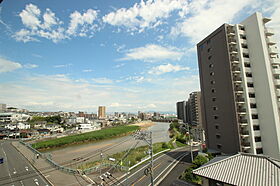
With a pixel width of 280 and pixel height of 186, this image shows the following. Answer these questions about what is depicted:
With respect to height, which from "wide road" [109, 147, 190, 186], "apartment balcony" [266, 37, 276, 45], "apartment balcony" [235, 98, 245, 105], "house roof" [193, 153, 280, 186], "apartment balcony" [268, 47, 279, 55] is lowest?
"wide road" [109, 147, 190, 186]

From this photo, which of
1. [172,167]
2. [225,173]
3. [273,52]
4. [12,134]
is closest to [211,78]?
[273,52]

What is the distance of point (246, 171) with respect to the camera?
8.65m

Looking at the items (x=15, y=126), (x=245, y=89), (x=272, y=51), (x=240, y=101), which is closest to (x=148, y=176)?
(x=240, y=101)

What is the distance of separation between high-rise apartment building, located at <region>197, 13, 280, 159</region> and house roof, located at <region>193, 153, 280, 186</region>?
51.9ft

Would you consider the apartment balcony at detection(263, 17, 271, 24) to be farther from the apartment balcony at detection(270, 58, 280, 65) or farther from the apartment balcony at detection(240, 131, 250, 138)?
the apartment balcony at detection(240, 131, 250, 138)

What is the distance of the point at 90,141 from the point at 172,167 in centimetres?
4471

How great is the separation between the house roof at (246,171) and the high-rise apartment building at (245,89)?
15828 millimetres

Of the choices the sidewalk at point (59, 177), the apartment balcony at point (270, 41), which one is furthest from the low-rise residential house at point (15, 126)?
the apartment balcony at point (270, 41)

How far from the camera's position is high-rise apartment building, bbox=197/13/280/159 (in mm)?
22422

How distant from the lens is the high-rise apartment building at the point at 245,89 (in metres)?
22.4

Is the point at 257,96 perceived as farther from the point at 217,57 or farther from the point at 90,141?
the point at 90,141

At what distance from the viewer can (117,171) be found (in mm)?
23125

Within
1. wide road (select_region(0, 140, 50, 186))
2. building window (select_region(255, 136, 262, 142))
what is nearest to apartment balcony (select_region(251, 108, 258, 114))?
building window (select_region(255, 136, 262, 142))

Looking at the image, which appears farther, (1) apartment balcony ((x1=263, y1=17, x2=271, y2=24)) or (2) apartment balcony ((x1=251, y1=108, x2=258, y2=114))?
(1) apartment balcony ((x1=263, y1=17, x2=271, y2=24))
